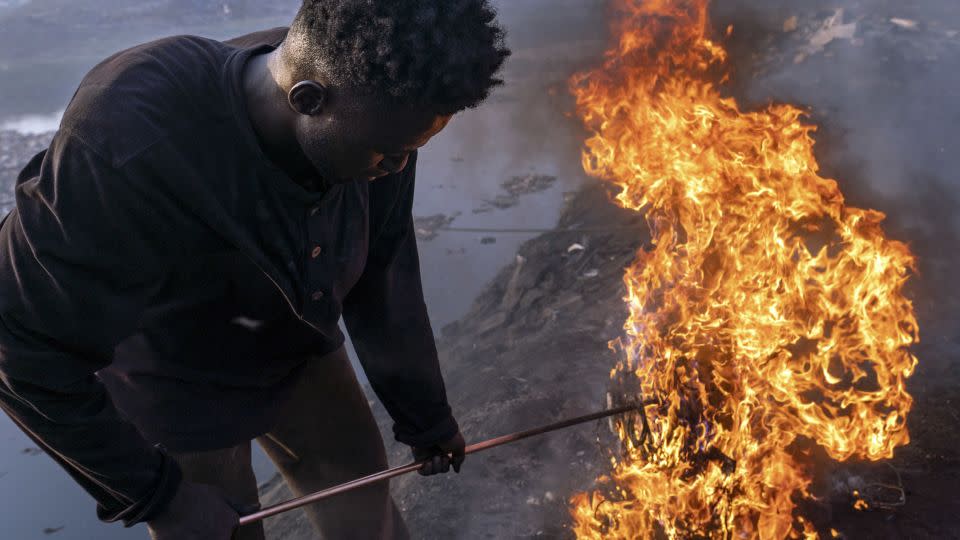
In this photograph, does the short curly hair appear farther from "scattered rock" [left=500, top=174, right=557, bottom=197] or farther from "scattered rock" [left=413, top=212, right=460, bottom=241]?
"scattered rock" [left=500, top=174, right=557, bottom=197]

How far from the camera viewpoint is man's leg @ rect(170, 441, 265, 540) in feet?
7.91

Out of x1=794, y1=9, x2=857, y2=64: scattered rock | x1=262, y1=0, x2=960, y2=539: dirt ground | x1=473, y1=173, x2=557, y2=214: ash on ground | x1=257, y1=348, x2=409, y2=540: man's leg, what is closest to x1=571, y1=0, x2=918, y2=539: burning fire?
x1=262, y1=0, x2=960, y2=539: dirt ground

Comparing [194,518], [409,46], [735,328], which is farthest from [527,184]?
[409,46]

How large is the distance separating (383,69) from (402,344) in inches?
57.9

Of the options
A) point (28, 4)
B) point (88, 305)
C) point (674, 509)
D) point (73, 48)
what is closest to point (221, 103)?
point (88, 305)

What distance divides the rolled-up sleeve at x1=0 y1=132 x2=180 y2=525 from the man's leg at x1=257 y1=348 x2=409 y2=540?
93 centimetres

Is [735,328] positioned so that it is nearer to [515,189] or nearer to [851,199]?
[851,199]

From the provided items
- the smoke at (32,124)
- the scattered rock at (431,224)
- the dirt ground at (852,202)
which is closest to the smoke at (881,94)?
the dirt ground at (852,202)

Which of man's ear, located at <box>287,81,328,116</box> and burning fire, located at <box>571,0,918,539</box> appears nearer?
man's ear, located at <box>287,81,328,116</box>

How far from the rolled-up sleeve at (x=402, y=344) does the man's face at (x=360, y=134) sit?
81 centimetres

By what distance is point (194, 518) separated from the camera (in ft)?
6.95

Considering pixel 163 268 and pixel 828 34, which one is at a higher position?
pixel 163 268

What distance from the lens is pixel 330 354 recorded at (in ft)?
9.23

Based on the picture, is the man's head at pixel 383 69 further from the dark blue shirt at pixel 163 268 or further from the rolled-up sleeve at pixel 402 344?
the rolled-up sleeve at pixel 402 344
